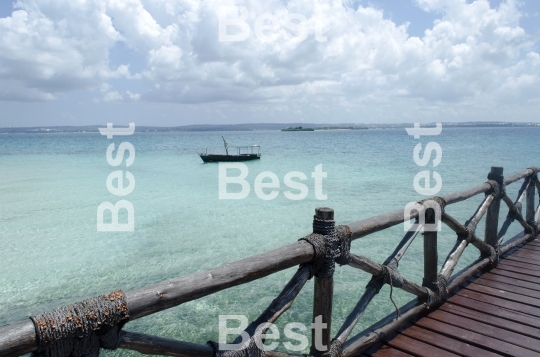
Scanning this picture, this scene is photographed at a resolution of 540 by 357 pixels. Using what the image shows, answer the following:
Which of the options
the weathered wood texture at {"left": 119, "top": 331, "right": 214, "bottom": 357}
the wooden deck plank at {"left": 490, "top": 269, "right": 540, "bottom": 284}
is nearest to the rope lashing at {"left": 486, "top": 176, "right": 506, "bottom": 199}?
the wooden deck plank at {"left": 490, "top": 269, "right": 540, "bottom": 284}

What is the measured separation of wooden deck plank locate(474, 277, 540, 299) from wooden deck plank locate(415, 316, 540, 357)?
120 cm

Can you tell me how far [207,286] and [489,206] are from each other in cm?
457

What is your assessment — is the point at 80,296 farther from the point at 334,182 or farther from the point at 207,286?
the point at 334,182

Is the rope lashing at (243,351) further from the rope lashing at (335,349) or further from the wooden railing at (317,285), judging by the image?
the rope lashing at (335,349)

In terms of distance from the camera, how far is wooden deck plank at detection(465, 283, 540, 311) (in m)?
3.88

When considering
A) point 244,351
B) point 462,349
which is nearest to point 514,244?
point 462,349

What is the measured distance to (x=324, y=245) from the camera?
2621 mm

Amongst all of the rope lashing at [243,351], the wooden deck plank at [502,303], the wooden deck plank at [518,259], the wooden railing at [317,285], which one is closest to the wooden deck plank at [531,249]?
the wooden deck plank at [518,259]

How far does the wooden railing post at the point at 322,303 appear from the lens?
2693 millimetres

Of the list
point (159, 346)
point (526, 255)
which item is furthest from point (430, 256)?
point (159, 346)

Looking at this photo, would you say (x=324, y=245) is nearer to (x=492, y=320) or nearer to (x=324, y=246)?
(x=324, y=246)

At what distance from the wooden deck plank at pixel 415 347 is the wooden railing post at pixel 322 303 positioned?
0.74 m

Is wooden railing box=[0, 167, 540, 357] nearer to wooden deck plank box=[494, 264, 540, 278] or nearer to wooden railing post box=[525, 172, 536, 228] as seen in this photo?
wooden deck plank box=[494, 264, 540, 278]

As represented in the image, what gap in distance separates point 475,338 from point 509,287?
A: 1400 millimetres
